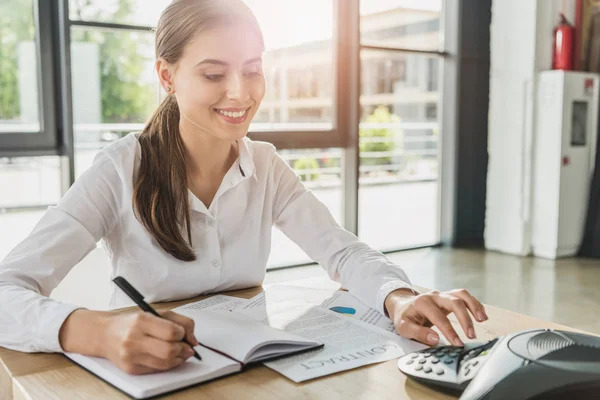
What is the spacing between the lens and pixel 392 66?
4957 millimetres

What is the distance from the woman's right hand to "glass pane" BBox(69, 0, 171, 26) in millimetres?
2690

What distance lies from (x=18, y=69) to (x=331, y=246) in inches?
91.5

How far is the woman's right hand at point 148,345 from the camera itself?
75 cm

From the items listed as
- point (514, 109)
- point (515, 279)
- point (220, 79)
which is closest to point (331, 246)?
point (220, 79)

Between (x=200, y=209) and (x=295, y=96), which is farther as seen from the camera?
(x=295, y=96)

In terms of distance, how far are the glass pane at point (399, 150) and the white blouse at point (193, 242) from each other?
10.3 feet

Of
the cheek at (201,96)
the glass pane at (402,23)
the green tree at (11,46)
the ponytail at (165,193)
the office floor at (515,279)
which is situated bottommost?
the office floor at (515,279)

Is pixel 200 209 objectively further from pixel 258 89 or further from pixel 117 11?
pixel 117 11

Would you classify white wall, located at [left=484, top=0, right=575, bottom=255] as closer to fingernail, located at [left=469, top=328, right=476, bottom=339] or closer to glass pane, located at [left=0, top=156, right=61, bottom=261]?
glass pane, located at [left=0, top=156, right=61, bottom=261]

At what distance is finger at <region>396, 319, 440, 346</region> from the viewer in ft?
2.98

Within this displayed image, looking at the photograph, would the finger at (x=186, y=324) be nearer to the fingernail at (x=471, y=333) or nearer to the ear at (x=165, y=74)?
the fingernail at (x=471, y=333)

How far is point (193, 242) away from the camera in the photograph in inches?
48.3

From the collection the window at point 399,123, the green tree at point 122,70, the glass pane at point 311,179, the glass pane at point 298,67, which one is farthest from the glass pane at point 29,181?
the window at point 399,123

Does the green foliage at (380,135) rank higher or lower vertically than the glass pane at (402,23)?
lower
